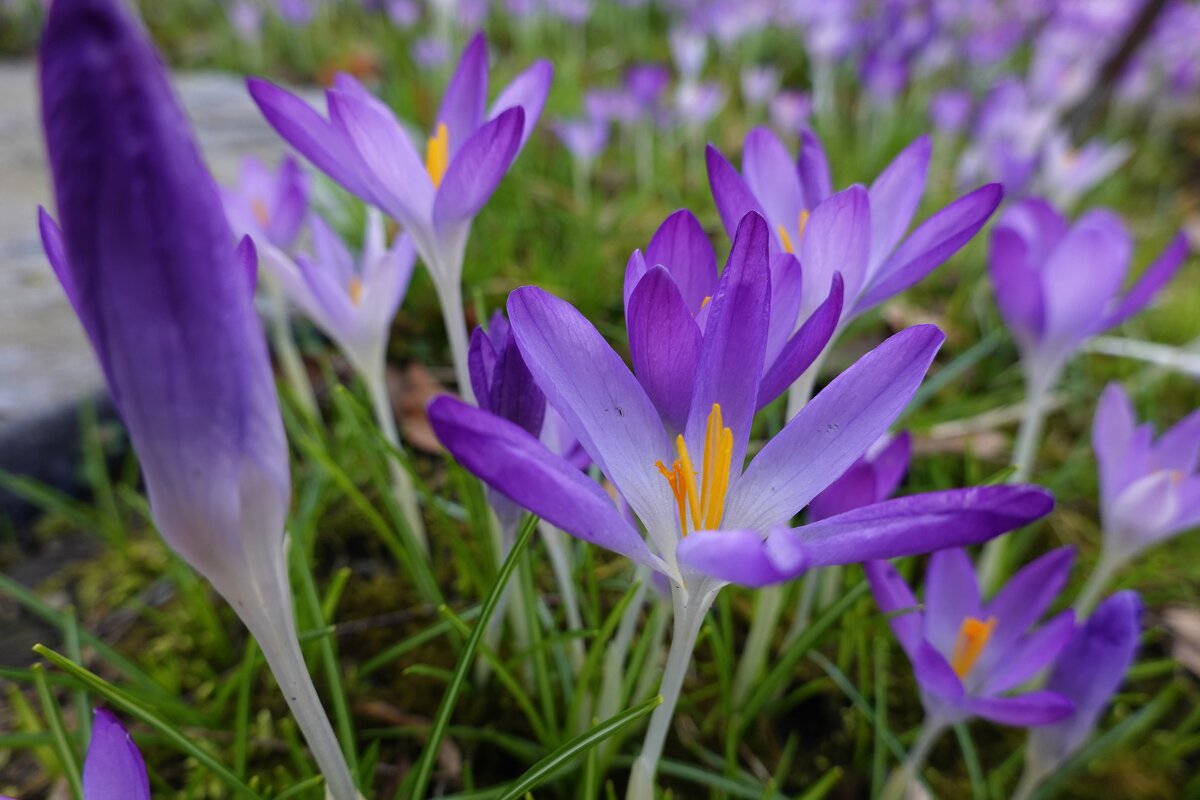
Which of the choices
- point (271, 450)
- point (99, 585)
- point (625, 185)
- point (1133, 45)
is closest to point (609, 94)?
point (625, 185)

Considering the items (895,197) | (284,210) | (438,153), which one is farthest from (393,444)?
(895,197)

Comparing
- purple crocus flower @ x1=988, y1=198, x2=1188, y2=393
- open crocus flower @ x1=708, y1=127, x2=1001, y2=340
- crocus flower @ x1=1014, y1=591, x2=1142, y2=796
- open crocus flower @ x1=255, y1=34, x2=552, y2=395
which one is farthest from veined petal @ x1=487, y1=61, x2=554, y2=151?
crocus flower @ x1=1014, y1=591, x2=1142, y2=796

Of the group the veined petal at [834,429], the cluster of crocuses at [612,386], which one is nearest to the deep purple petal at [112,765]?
the cluster of crocuses at [612,386]

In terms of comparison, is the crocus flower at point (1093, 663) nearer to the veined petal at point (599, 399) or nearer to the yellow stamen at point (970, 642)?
the yellow stamen at point (970, 642)

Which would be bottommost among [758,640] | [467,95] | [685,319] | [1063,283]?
[758,640]

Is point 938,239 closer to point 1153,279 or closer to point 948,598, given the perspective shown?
point 948,598

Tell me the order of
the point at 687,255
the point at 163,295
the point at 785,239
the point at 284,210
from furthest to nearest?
the point at 284,210, the point at 785,239, the point at 687,255, the point at 163,295
